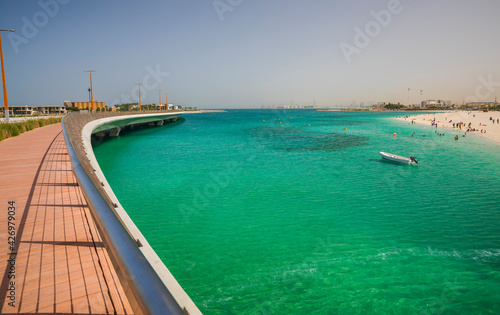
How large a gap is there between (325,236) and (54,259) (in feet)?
28.7

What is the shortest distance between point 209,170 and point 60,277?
1809cm

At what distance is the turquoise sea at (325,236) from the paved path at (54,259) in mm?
3704

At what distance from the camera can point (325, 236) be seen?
10312 mm

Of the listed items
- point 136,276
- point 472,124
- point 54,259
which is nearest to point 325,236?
point 54,259

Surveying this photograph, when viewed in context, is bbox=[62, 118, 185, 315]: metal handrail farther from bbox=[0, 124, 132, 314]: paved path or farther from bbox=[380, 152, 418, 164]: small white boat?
bbox=[380, 152, 418, 164]: small white boat

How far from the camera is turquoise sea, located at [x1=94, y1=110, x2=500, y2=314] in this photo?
7.18 meters

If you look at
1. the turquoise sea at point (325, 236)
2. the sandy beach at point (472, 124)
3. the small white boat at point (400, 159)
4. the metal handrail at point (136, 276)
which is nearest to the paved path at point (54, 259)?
the metal handrail at point (136, 276)

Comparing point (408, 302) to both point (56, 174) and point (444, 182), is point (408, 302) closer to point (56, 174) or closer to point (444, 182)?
point (56, 174)

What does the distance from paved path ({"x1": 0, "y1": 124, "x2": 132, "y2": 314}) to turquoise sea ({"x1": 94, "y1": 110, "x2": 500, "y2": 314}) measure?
3.70 meters

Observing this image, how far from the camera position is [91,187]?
2865 mm

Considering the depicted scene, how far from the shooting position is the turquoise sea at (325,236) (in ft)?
23.5

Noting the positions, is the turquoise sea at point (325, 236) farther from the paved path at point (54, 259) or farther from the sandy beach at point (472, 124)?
the sandy beach at point (472, 124)

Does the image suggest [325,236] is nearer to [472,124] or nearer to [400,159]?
[400,159]

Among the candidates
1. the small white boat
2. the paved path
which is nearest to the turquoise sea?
the small white boat
